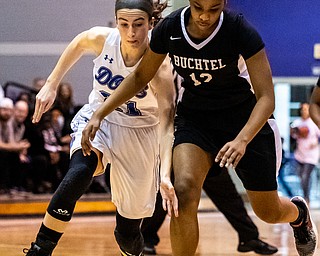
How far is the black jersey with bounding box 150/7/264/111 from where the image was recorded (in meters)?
3.96

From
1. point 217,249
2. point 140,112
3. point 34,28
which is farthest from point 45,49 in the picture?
point 140,112

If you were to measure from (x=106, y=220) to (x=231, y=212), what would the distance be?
136 inches

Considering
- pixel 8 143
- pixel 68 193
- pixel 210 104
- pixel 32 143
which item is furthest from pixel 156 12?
pixel 32 143

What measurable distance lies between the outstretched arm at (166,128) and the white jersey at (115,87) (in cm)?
23

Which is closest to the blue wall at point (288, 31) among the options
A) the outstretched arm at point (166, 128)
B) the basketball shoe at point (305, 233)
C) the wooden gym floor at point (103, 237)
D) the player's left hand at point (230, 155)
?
the wooden gym floor at point (103, 237)

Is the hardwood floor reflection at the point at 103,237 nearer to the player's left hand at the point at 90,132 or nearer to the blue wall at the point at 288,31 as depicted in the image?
the player's left hand at the point at 90,132

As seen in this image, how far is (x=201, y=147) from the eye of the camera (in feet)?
13.6

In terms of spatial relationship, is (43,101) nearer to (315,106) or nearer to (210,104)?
(210,104)

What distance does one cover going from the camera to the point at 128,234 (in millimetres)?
4941

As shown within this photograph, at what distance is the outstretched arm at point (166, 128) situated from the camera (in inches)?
152

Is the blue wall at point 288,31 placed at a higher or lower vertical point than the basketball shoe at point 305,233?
lower

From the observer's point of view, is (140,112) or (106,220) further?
(106,220)

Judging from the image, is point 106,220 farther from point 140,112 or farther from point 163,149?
point 163,149

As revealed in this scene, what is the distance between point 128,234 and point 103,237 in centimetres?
305
